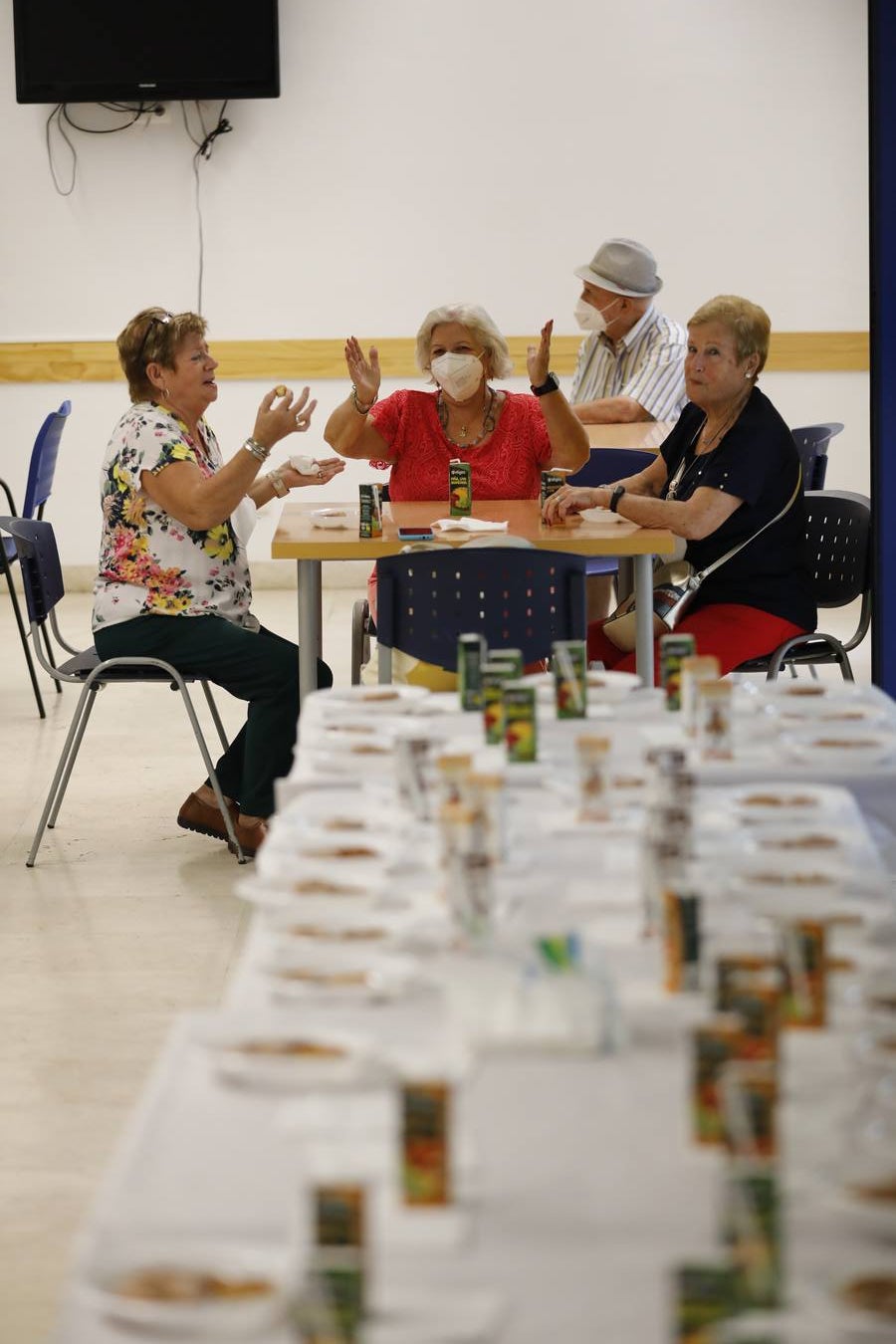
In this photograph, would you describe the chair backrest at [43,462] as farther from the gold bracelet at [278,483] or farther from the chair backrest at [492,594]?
the chair backrest at [492,594]

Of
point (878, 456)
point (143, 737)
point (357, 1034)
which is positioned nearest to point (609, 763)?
point (357, 1034)

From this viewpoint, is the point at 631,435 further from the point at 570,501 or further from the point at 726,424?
the point at 570,501

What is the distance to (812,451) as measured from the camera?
5832mm

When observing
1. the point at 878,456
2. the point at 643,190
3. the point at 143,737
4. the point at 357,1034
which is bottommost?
the point at 143,737

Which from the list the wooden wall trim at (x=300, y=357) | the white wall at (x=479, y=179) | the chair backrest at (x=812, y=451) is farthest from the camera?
the wooden wall trim at (x=300, y=357)

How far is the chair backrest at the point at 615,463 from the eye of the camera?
521 cm

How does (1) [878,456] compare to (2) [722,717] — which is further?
(1) [878,456]

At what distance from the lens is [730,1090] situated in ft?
4.47

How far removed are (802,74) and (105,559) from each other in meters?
5.22

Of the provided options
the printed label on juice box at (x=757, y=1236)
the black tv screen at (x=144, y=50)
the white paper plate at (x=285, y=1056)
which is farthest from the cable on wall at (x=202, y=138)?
the printed label on juice box at (x=757, y=1236)

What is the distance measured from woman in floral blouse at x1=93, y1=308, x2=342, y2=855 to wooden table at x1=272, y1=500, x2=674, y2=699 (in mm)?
142

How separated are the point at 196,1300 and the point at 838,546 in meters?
3.78

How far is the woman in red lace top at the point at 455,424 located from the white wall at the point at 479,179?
370cm

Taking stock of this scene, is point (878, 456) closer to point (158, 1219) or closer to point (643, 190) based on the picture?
point (158, 1219)
